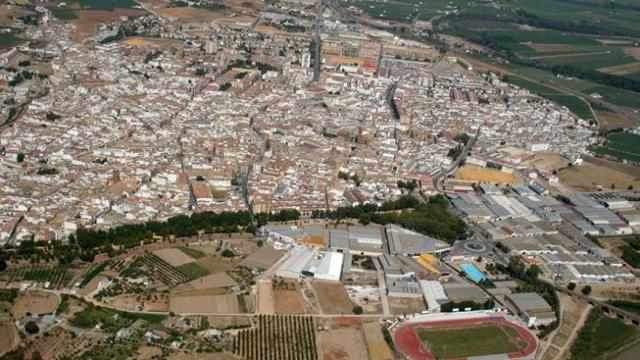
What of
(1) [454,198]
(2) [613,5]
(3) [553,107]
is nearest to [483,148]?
(1) [454,198]

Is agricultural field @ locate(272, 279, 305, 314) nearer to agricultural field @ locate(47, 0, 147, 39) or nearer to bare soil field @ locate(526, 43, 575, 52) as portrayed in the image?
agricultural field @ locate(47, 0, 147, 39)

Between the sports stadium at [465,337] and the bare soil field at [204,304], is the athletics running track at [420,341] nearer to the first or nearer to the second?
the sports stadium at [465,337]

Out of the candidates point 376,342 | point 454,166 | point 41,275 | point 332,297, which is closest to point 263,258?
point 332,297

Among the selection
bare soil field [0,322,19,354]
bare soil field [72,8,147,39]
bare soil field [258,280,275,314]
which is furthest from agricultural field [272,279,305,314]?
bare soil field [72,8,147,39]

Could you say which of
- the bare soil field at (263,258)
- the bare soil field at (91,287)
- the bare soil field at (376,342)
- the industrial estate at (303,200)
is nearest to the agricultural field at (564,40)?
the industrial estate at (303,200)

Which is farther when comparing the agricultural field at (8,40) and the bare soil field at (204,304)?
the agricultural field at (8,40)

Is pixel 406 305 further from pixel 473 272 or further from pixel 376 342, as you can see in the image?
pixel 473 272
